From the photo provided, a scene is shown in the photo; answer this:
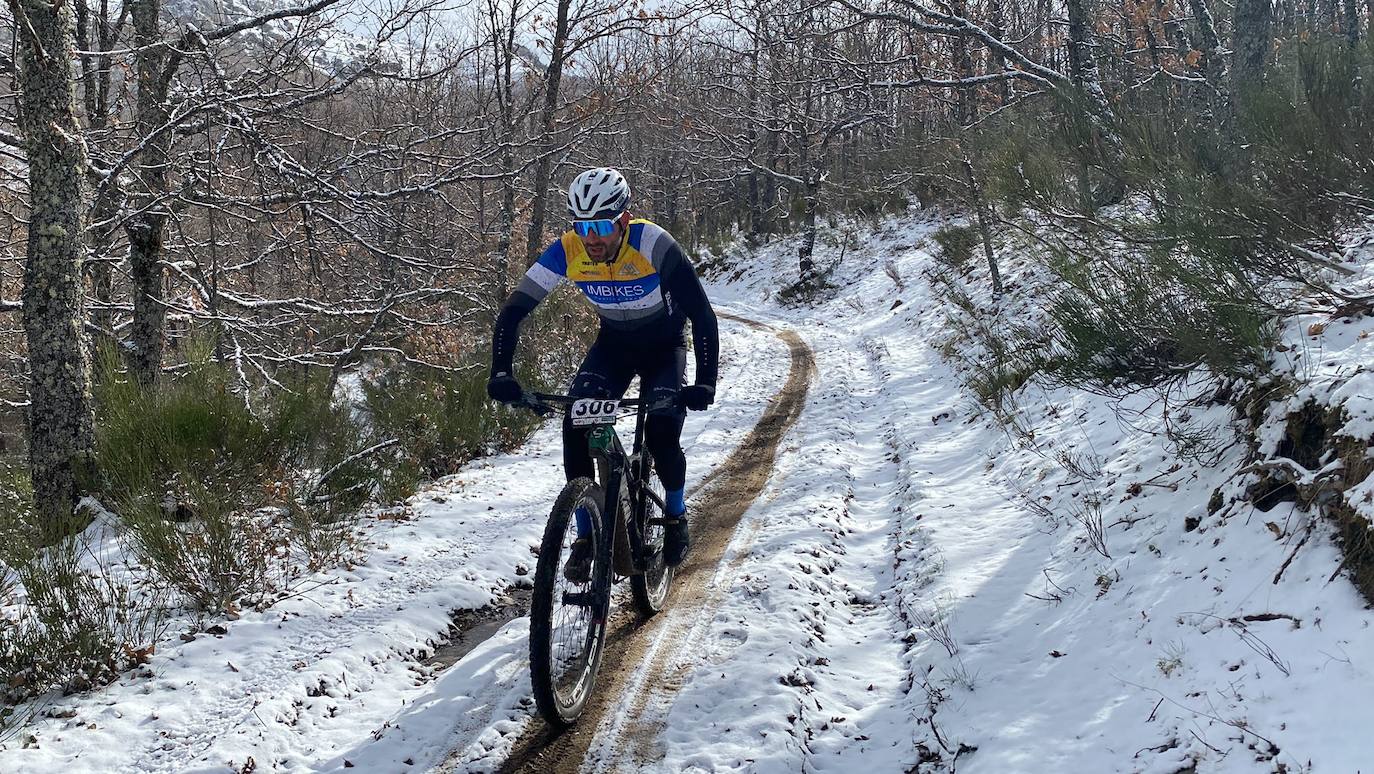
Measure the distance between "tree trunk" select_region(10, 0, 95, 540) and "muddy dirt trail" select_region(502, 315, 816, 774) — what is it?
128 inches

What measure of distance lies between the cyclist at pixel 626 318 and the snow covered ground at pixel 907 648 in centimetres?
99

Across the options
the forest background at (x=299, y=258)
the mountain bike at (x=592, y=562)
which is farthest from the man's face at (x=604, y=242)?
the forest background at (x=299, y=258)

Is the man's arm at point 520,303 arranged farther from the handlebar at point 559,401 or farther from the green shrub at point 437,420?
the green shrub at point 437,420

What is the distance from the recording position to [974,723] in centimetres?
333

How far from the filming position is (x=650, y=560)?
4.27 m

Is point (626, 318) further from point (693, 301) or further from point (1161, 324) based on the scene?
point (1161, 324)

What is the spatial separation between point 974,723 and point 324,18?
22.2ft

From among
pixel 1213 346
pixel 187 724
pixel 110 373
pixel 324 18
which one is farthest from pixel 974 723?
pixel 324 18

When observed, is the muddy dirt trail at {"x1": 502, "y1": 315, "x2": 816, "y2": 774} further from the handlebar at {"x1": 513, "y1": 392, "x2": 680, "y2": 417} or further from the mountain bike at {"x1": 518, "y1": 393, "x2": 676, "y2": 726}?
the handlebar at {"x1": 513, "y1": 392, "x2": 680, "y2": 417}

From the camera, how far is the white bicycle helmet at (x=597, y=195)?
12.7 ft

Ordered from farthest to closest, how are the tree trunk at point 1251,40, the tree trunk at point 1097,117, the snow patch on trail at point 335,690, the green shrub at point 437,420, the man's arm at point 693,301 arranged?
the green shrub at point 437,420 → the tree trunk at point 1251,40 → the tree trunk at point 1097,117 → the man's arm at point 693,301 → the snow patch on trail at point 335,690

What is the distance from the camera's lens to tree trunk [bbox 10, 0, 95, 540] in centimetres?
456

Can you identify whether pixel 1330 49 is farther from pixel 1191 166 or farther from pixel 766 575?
pixel 766 575

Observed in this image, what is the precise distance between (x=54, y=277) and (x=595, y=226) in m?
3.48
